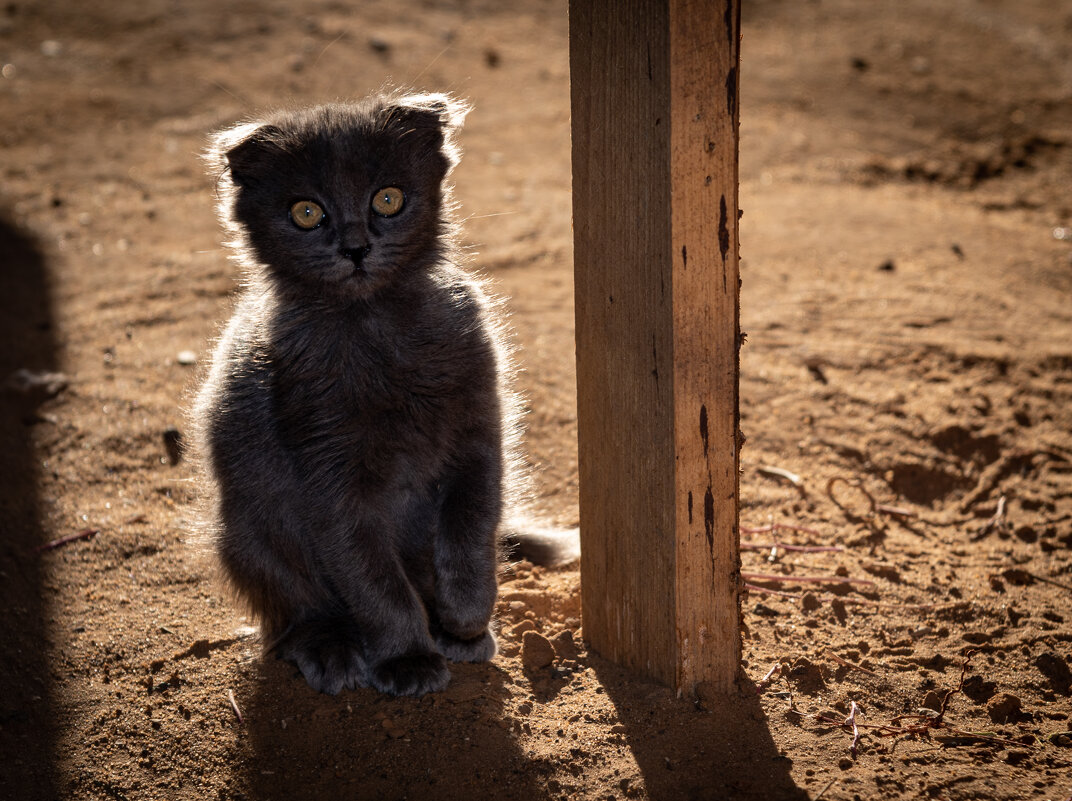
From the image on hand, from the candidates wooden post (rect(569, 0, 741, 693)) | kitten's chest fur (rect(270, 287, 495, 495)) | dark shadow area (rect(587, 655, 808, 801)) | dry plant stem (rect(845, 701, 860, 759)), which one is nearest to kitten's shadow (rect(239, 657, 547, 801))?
dark shadow area (rect(587, 655, 808, 801))

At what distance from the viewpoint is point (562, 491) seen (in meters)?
3.92

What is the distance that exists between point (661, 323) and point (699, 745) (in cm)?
105

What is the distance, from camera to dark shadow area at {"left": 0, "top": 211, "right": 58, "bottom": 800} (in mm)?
2650

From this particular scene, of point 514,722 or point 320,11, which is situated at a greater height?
point 320,11

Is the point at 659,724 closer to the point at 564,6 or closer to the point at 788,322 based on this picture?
the point at 788,322

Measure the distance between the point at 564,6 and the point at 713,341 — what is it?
7.77 m

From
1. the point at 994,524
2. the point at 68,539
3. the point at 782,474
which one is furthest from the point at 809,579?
the point at 68,539

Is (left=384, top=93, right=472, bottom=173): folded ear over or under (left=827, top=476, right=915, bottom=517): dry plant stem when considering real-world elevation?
over

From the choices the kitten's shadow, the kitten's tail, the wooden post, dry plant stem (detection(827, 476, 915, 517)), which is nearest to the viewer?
the wooden post

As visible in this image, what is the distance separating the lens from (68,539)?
3.58m

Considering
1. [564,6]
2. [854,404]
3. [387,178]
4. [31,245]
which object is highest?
[564,6]

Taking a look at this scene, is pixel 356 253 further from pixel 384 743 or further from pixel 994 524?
pixel 994 524

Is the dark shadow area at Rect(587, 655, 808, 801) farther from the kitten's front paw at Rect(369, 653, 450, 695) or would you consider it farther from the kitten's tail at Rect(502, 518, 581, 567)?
the kitten's tail at Rect(502, 518, 581, 567)

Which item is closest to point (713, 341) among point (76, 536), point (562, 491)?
point (562, 491)
